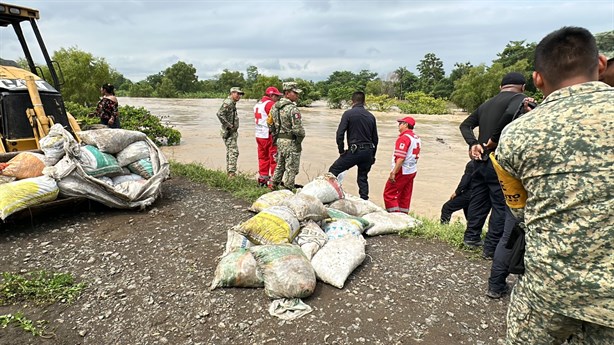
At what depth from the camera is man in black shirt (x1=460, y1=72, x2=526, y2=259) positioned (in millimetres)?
3109

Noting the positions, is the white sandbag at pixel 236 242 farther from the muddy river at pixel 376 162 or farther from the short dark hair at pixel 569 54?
the muddy river at pixel 376 162

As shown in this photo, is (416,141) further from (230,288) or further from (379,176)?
(379,176)

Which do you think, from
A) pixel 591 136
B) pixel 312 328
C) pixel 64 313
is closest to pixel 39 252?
pixel 64 313

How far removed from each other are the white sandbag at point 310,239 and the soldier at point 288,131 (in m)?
1.96

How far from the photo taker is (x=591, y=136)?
1179 millimetres

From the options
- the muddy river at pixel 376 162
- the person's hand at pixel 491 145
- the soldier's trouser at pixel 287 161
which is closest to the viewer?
the person's hand at pixel 491 145

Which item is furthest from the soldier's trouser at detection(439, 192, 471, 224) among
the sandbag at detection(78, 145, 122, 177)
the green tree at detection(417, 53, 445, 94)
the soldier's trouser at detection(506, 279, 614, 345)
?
the green tree at detection(417, 53, 445, 94)

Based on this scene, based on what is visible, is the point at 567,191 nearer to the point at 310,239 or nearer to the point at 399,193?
the point at 310,239

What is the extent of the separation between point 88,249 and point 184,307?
1428mm

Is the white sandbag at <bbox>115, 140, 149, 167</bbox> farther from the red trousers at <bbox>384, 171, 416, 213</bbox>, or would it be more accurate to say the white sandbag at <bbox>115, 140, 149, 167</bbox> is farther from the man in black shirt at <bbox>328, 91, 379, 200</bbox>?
the red trousers at <bbox>384, 171, 416, 213</bbox>

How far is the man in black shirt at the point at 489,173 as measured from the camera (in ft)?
10.2

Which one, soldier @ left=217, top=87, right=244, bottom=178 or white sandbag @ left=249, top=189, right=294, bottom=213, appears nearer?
white sandbag @ left=249, top=189, right=294, bottom=213

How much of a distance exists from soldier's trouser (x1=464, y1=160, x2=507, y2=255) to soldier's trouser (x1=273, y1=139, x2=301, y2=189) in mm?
2471

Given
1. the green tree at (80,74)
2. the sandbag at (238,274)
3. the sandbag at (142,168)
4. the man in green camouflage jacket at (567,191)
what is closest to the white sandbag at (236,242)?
the sandbag at (238,274)
